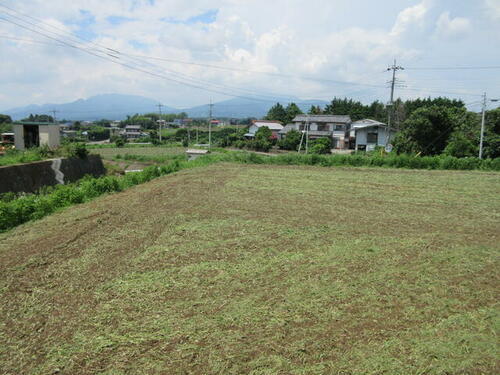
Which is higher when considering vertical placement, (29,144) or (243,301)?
(29,144)

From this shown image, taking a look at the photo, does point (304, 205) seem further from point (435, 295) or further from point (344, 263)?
point (435, 295)

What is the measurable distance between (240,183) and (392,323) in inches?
409

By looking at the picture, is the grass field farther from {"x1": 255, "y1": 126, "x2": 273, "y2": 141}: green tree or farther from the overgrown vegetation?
{"x1": 255, "y1": 126, "x2": 273, "y2": 141}: green tree

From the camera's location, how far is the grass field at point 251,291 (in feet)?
11.5

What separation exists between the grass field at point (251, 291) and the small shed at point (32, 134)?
13.9 m

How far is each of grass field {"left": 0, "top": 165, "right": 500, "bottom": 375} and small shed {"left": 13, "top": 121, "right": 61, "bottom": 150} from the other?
13.9m

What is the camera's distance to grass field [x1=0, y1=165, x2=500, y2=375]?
3.50 metres

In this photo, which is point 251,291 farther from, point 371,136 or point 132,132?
point 132,132

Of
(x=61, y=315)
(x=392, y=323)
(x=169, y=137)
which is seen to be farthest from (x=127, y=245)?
(x=169, y=137)

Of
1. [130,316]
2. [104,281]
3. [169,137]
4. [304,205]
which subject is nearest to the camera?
[130,316]

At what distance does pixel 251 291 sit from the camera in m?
4.84

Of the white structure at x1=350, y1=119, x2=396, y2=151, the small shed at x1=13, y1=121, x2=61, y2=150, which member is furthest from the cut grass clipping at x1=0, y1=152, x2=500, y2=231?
the white structure at x1=350, y1=119, x2=396, y2=151

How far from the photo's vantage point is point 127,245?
21.9 ft

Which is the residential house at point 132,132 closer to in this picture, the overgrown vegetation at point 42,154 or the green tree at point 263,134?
the green tree at point 263,134
